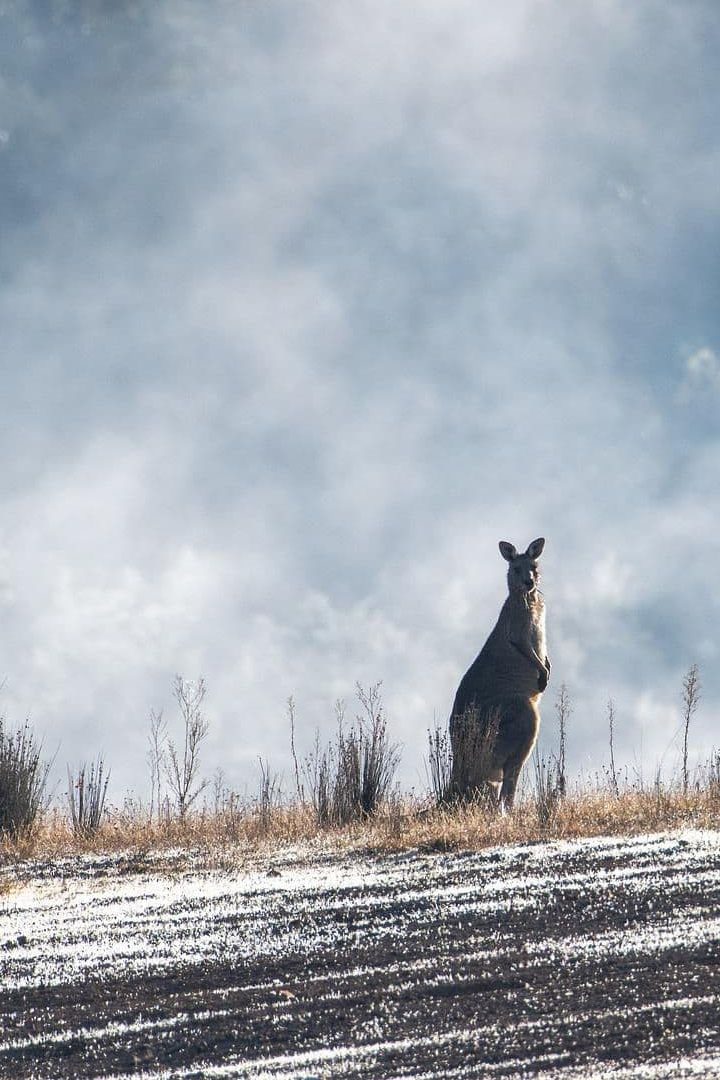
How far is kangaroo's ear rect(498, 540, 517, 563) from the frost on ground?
396 centimetres

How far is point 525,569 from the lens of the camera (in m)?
12.0

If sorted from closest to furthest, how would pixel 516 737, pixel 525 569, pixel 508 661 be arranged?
pixel 516 737, pixel 508 661, pixel 525 569

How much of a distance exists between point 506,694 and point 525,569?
1294 mm

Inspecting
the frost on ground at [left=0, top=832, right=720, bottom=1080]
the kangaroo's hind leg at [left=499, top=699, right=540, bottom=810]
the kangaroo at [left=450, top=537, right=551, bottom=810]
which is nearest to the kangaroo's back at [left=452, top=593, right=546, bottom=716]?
the kangaroo at [left=450, top=537, right=551, bottom=810]

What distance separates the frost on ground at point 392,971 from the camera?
15.1 feet

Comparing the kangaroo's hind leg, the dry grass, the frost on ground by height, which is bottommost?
the frost on ground

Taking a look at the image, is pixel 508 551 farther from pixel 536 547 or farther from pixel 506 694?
pixel 506 694

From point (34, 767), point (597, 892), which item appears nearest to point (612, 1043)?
point (597, 892)

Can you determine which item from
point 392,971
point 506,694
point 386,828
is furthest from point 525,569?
point 392,971

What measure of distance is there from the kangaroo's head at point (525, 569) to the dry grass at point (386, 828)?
2.00m

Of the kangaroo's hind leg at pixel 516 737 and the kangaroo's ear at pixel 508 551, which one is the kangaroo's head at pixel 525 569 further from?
the kangaroo's hind leg at pixel 516 737

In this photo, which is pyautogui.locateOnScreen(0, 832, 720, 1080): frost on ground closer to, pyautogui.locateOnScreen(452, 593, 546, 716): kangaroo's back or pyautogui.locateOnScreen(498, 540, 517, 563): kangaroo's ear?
pyautogui.locateOnScreen(452, 593, 546, 716): kangaroo's back

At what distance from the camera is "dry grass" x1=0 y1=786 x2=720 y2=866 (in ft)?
30.5

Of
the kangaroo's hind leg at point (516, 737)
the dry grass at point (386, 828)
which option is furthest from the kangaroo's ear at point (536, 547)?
the dry grass at point (386, 828)
